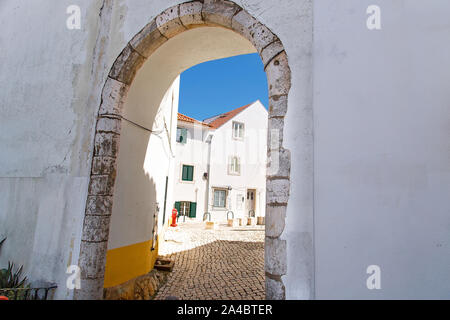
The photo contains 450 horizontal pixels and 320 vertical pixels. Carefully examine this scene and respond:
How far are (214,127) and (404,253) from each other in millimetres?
15009

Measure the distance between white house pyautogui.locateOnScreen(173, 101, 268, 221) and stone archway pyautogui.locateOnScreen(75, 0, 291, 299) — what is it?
12323mm

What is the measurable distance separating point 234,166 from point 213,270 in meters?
11.8

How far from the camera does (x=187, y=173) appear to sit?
15.9 meters

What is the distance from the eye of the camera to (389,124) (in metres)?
2.31

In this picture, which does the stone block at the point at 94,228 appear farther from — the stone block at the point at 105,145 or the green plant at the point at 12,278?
the green plant at the point at 12,278

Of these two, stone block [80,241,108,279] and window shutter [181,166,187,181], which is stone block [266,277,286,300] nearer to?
stone block [80,241,108,279]

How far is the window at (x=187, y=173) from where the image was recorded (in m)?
15.8

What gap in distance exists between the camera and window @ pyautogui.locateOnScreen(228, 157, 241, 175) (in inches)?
660

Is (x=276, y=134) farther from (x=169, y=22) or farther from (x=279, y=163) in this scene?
(x=169, y=22)

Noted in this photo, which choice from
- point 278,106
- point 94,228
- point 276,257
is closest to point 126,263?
point 94,228

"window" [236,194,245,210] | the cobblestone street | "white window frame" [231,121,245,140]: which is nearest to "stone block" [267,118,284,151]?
the cobblestone street

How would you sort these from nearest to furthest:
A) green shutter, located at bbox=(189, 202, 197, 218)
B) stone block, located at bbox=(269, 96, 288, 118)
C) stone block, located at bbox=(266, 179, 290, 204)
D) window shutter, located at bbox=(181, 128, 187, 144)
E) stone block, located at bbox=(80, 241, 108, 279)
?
stone block, located at bbox=(266, 179, 290, 204), stone block, located at bbox=(269, 96, 288, 118), stone block, located at bbox=(80, 241, 108, 279), green shutter, located at bbox=(189, 202, 197, 218), window shutter, located at bbox=(181, 128, 187, 144)

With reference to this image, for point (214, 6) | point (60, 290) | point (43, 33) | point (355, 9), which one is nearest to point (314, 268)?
point (355, 9)
